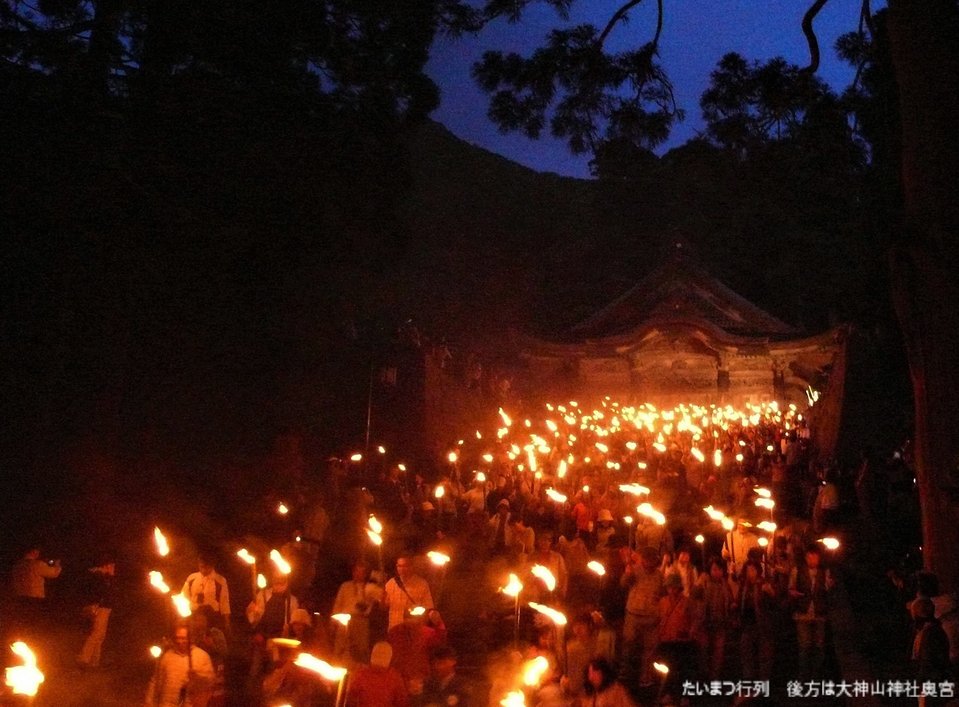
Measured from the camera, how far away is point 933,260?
836 centimetres

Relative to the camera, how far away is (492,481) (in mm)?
17172

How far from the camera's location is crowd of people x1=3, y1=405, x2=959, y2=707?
7484 millimetres

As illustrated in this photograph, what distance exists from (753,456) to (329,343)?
9.12 metres

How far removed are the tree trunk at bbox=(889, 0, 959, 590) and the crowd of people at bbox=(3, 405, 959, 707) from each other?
3.03 feet

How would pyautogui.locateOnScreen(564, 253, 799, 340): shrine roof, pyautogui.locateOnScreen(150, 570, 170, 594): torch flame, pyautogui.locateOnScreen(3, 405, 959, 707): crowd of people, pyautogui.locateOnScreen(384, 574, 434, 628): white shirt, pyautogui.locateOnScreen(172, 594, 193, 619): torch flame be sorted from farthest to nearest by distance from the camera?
1. pyautogui.locateOnScreen(564, 253, 799, 340): shrine roof
2. pyautogui.locateOnScreen(150, 570, 170, 594): torch flame
3. pyautogui.locateOnScreen(384, 574, 434, 628): white shirt
4. pyautogui.locateOnScreen(172, 594, 193, 619): torch flame
5. pyautogui.locateOnScreen(3, 405, 959, 707): crowd of people

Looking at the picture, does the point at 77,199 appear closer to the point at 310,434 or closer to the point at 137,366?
the point at 137,366

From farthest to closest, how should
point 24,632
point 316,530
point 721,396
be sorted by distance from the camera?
point 721,396 → point 316,530 → point 24,632

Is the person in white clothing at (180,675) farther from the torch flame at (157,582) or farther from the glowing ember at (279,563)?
the torch flame at (157,582)

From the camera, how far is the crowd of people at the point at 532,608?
7484 millimetres

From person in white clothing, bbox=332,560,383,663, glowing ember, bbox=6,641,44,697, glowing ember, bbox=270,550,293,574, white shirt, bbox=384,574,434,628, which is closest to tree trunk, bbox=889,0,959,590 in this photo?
white shirt, bbox=384,574,434,628

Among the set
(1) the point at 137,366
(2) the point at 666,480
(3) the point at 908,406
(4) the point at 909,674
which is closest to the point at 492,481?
(2) the point at 666,480

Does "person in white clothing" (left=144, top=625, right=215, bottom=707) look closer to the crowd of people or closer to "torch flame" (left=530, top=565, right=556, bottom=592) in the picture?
the crowd of people

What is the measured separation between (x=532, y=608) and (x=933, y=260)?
5025 mm

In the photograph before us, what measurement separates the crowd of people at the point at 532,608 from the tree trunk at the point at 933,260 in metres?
0.92
